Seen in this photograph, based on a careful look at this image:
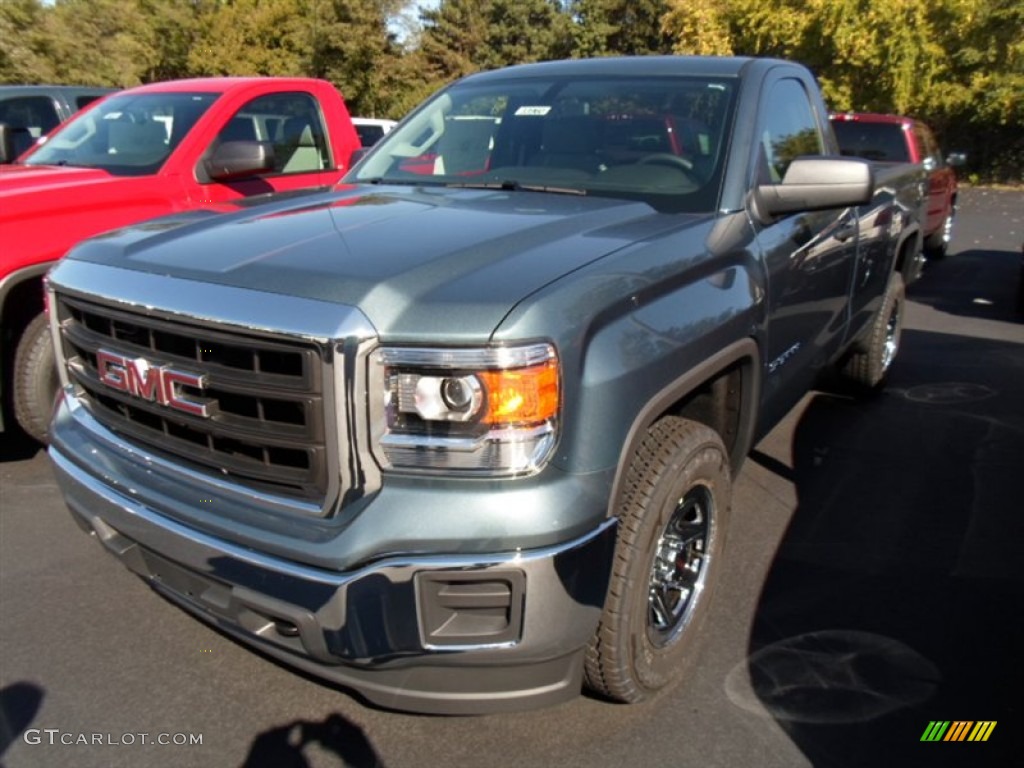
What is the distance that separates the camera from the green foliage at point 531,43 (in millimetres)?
21781

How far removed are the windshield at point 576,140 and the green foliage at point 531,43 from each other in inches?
797

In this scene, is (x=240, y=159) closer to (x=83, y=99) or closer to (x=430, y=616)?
(x=430, y=616)

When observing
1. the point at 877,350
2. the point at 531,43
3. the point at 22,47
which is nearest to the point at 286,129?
the point at 877,350

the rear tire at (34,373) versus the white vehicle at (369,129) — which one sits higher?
the rear tire at (34,373)

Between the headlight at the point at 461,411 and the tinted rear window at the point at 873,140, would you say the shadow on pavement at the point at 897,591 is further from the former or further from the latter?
the tinted rear window at the point at 873,140

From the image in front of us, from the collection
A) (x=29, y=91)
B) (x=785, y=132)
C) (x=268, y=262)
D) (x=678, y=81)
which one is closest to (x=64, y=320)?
(x=268, y=262)

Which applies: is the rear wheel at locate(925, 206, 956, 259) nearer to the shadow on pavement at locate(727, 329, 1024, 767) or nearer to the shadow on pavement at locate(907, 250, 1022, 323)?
the shadow on pavement at locate(907, 250, 1022, 323)

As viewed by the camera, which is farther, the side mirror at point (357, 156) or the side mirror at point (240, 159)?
the side mirror at point (240, 159)

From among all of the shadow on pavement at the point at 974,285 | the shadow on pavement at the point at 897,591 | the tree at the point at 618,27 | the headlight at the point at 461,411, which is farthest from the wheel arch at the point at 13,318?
the tree at the point at 618,27

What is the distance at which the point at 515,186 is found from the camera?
3418mm

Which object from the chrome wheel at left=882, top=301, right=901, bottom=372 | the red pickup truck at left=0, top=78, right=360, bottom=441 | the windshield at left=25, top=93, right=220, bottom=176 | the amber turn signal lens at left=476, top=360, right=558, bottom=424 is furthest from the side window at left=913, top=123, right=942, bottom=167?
the amber turn signal lens at left=476, top=360, right=558, bottom=424

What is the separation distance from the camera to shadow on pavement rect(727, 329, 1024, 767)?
2.70 m

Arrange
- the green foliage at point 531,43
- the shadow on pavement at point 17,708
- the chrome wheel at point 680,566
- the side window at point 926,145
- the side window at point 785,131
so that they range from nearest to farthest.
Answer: the shadow on pavement at point 17,708
the chrome wheel at point 680,566
the side window at point 785,131
the side window at point 926,145
the green foliage at point 531,43

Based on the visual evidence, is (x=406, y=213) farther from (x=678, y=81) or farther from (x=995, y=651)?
(x=995, y=651)
